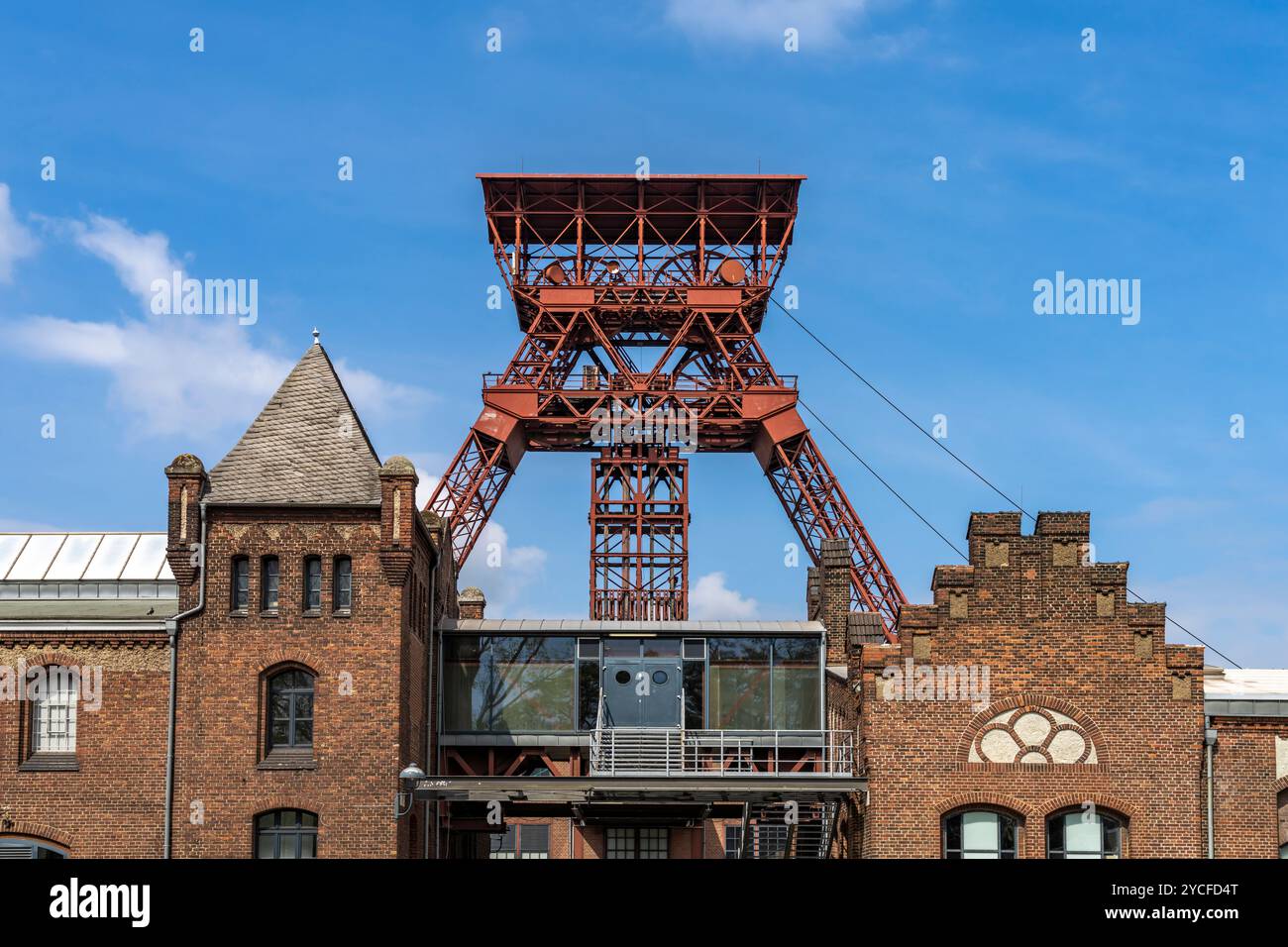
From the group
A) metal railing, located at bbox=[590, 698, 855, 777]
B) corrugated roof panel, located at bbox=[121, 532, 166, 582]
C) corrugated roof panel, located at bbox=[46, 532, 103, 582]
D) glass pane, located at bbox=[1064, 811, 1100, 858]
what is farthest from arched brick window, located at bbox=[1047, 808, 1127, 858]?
corrugated roof panel, located at bbox=[46, 532, 103, 582]

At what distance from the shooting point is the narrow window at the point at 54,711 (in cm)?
3222

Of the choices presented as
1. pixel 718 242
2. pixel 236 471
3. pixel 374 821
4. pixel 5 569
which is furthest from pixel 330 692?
pixel 718 242

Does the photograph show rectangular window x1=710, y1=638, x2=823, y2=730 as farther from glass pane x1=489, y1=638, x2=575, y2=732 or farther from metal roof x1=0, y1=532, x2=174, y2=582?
metal roof x1=0, y1=532, x2=174, y2=582

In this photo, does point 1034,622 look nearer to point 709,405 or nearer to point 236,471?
point 236,471

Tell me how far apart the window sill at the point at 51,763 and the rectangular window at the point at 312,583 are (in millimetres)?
5070

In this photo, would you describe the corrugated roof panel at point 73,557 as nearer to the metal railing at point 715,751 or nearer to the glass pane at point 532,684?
the glass pane at point 532,684

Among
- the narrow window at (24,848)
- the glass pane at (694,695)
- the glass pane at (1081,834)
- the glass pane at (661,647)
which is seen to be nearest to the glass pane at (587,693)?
the glass pane at (661,647)

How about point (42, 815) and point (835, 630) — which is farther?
point (835, 630)

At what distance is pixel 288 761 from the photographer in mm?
31719

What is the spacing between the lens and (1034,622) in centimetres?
2975

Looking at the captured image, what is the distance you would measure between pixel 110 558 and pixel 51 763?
596 centimetres

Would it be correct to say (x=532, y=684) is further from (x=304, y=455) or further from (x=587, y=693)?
(x=304, y=455)

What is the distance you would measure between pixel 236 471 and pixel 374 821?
7195 mm

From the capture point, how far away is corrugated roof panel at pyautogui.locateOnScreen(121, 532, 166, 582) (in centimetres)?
3616
